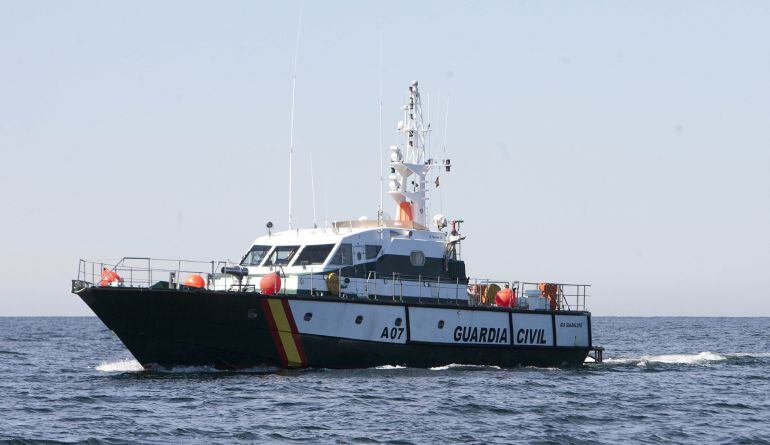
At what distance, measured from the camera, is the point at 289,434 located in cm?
1819

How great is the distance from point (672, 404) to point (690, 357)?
51.6 ft

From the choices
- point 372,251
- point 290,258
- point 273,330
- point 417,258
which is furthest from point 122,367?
point 417,258

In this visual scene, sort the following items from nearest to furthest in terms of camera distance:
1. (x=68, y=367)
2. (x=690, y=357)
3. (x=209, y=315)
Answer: (x=209, y=315) → (x=68, y=367) → (x=690, y=357)

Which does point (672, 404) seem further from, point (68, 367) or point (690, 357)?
point (68, 367)

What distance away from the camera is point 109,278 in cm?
2555

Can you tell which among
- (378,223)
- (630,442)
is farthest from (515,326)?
(630,442)

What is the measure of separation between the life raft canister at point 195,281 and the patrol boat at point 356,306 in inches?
1.1

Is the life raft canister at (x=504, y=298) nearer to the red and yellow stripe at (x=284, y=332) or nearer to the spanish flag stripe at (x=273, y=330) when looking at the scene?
the red and yellow stripe at (x=284, y=332)

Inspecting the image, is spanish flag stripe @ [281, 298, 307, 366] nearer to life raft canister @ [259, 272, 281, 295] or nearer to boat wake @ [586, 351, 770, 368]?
life raft canister @ [259, 272, 281, 295]

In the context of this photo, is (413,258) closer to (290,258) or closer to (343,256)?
(343,256)

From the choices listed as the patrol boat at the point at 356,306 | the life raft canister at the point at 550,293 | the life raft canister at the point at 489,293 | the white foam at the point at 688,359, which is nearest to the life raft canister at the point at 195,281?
the patrol boat at the point at 356,306

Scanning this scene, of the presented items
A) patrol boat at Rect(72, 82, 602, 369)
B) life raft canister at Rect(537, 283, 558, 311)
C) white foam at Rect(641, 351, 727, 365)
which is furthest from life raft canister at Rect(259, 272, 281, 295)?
white foam at Rect(641, 351, 727, 365)

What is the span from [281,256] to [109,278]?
200 inches

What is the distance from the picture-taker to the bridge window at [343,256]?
1107 inches
